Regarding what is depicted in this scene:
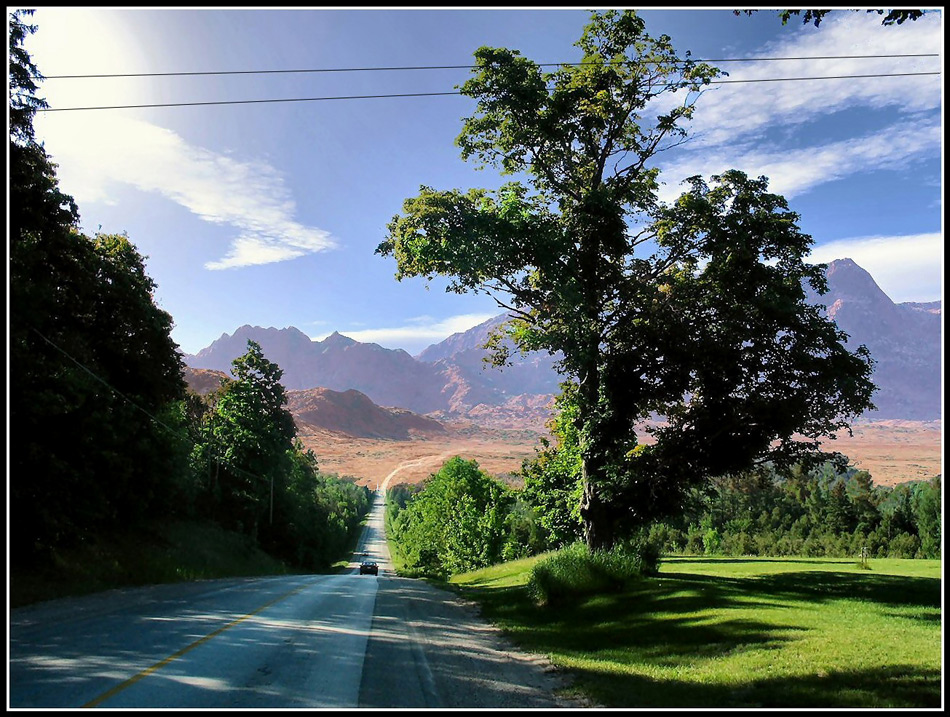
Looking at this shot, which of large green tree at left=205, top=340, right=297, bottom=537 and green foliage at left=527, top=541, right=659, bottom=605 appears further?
large green tree at left=205, top=340, right=297, bottom=537

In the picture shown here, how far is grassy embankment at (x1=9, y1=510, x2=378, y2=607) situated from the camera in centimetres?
1958

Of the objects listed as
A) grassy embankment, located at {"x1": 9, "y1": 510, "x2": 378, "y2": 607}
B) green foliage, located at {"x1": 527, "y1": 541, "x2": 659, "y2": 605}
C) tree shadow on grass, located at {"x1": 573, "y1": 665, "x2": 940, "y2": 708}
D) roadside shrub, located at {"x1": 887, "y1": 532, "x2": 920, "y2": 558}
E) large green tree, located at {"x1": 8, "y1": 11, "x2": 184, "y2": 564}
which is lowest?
roadside shrub, located at {"x1": 887, "y1": 532, "x2": 920, "y2": 558}

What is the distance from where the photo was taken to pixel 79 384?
23156 millimetres

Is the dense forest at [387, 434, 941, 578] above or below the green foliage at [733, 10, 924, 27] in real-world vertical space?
below

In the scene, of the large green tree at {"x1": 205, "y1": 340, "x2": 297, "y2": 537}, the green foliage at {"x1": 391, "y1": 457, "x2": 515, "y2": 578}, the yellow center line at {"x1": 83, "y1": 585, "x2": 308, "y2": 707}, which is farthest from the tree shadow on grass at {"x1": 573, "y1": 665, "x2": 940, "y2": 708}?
the green foliage at {"x1": 391, "y1": 457, "x2": 515, "y2": 578}

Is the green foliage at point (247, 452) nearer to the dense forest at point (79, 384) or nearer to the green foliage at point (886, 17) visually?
the dense forest at point (79, 384)

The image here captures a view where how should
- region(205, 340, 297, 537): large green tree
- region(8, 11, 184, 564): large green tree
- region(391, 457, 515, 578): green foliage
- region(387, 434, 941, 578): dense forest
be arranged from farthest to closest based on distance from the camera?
region(387, 434, 941, 578): dense forest
region(391, 457, 515, 578): green foliage
region(205, 340, 297, 537): large green tree
region(8, 11, 184, 564): large green tree

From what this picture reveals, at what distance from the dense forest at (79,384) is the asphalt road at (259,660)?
5.70m

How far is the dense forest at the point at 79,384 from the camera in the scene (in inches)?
748

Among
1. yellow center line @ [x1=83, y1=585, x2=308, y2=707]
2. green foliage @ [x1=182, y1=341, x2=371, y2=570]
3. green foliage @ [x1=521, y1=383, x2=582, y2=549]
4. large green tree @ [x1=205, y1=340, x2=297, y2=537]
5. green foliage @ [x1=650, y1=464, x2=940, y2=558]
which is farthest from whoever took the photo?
green foliage @ [x1=650, y1=464, x2=940, y2=558]

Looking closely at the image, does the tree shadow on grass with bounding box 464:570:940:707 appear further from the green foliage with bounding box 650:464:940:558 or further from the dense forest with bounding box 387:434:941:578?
the green foliage with bounding box 650:464:940:558

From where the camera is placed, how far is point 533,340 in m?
20.2

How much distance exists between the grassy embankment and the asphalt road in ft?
11.3

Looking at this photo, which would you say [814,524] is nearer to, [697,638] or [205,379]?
[205,379]
